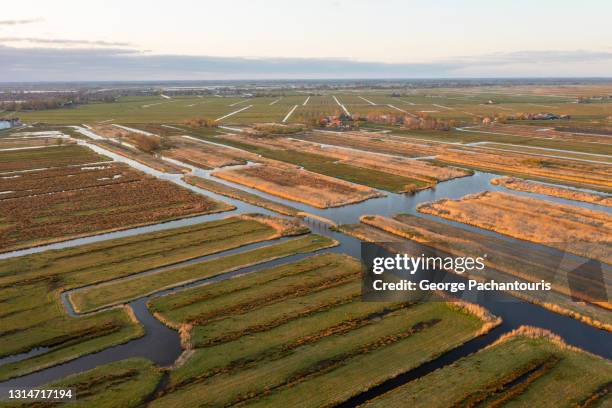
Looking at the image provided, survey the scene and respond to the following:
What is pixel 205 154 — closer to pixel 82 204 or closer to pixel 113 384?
pixel 82 204

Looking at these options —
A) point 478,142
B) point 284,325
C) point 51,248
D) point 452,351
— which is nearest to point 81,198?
point 51,248

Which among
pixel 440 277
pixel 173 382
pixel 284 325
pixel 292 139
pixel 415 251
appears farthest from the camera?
pixel 292 139

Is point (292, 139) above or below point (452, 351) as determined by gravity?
above

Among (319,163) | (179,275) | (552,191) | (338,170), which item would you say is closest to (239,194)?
(338,170)

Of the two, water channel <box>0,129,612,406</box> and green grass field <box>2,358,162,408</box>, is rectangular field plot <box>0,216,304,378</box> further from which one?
green grass field <box>2,358,162,408</box>

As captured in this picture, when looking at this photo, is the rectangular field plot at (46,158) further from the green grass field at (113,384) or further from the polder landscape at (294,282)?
the green grass field at (113,384)

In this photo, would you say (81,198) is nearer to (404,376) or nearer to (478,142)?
(404,376)

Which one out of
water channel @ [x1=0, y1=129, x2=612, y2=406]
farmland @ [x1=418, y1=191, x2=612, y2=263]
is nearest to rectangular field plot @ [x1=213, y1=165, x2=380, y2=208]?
water channel @ [x1=0, y1=129, x2=612, y2=406]
